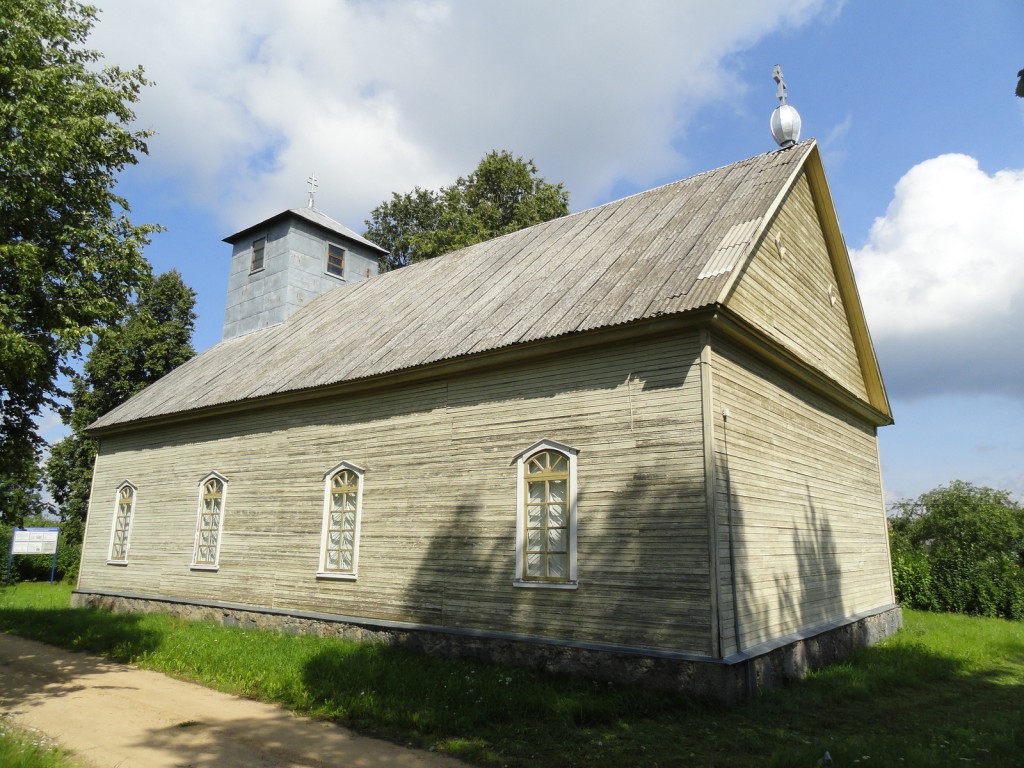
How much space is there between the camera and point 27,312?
28.8ft

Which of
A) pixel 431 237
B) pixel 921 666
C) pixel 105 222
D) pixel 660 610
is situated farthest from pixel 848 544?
pixel 431 237

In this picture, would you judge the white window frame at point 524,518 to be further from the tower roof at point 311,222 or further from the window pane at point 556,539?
the tower roof at point 311,222

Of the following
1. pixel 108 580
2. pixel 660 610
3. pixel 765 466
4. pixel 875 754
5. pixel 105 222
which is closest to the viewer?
pixel 875 754

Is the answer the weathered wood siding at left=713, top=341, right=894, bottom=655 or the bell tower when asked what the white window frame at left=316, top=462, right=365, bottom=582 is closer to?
the weathered wood siding at left=713, top=341, right=894, bottom=655


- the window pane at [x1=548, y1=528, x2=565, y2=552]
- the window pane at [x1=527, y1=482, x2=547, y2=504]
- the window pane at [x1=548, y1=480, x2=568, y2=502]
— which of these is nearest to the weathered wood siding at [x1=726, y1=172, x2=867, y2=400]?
→ the window pane at [x1=548, y1=480, x2=568, y2=502]

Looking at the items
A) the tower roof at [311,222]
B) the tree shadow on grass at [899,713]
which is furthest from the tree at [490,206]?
the tree shadow on grass at [899,713]

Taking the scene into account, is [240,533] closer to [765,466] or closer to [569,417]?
[569,417]

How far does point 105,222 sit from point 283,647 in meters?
6.15

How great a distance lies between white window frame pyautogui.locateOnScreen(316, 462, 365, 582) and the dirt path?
297cm

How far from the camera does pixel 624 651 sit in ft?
28.2

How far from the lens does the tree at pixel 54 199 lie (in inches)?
325

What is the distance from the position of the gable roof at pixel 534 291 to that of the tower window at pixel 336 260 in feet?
12.0

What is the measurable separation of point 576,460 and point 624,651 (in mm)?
2390

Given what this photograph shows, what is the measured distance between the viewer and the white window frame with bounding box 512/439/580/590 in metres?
9.38
